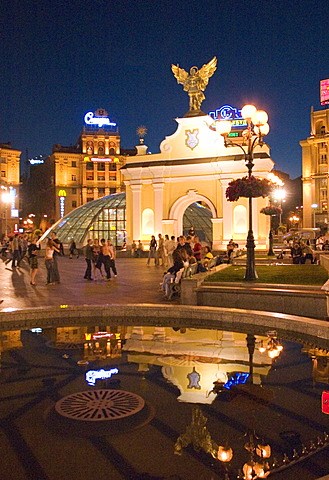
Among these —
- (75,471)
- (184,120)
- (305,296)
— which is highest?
(184,120)

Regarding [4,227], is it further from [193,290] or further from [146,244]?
[193,290]

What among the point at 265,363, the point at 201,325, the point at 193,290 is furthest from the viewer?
the point at 193,290

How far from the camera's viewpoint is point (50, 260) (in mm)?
16516

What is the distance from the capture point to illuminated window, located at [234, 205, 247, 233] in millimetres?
33938

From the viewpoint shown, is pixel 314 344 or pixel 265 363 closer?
pixel 265 363

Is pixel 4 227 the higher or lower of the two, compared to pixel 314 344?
higher

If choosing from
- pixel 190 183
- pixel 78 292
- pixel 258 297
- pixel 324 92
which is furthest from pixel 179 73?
pixel 324 92

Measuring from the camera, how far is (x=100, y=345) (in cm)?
818

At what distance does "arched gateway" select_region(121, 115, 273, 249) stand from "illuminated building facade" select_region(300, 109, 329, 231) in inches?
1842

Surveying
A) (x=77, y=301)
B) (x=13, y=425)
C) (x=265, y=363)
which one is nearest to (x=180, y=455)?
(x=13, y=425)

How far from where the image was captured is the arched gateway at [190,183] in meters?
33.8

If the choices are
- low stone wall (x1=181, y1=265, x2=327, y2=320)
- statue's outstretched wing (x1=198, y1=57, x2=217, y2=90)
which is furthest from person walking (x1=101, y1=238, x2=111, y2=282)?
statue's outstretched wing (x1=198, y1=57, x2=217, y2=90)

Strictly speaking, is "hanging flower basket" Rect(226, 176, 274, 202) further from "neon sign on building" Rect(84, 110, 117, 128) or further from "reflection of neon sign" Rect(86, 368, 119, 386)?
"neon sign on building" Rect(84, 110, 117, 128)

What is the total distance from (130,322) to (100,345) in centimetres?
192
